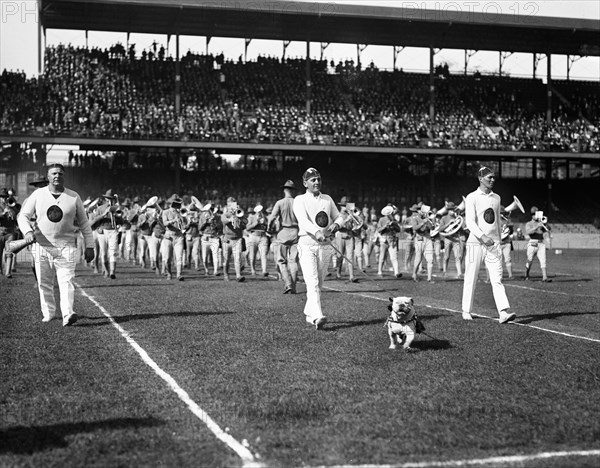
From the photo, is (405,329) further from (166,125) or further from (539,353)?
(166,125)

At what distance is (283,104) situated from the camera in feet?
160

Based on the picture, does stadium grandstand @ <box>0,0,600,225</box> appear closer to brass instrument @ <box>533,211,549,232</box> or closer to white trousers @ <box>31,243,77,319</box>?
brass instrument @ <box>533,211,549,232</box>

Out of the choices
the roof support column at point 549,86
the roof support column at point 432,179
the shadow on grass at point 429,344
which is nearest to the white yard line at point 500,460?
the shadow on grass at point 429,344

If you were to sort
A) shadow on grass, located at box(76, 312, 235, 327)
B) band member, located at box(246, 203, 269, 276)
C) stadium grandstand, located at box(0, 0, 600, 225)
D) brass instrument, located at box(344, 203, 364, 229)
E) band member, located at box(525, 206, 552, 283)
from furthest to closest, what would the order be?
stadium grandstand, located at box(0, 0, 600, 225) < band member, located at box(246, 203, 269, 276) < band member, located at box(525, 206, 552, 283) < brass instrument, located at box(344, 203, 364, 229) < shadow on grass, located at box(76, 312, 235, 327)

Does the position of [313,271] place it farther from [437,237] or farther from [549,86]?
[549,86]

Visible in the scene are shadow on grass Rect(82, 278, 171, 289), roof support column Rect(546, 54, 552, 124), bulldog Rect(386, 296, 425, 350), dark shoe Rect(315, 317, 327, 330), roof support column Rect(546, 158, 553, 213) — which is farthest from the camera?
roof support column Rect(546, 54, 552, 124)

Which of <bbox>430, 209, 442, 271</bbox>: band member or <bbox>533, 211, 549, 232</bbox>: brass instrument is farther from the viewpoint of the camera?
<bbox>533, 211, 549, 232</bbox>: brass instrument

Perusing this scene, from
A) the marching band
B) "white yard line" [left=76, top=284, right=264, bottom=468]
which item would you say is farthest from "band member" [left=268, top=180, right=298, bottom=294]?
"white yard line" [left=76, top=284, right=264, bottom=468]

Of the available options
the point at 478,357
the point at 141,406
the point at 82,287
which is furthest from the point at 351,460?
the point at 82,287

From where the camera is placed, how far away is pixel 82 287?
19.1 m

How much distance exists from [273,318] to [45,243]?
3521 mm

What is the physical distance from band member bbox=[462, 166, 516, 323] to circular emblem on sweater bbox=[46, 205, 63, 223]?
6158 millimetres

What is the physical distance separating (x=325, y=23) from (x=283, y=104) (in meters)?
5.06

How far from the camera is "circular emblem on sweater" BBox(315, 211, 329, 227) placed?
12.5m
